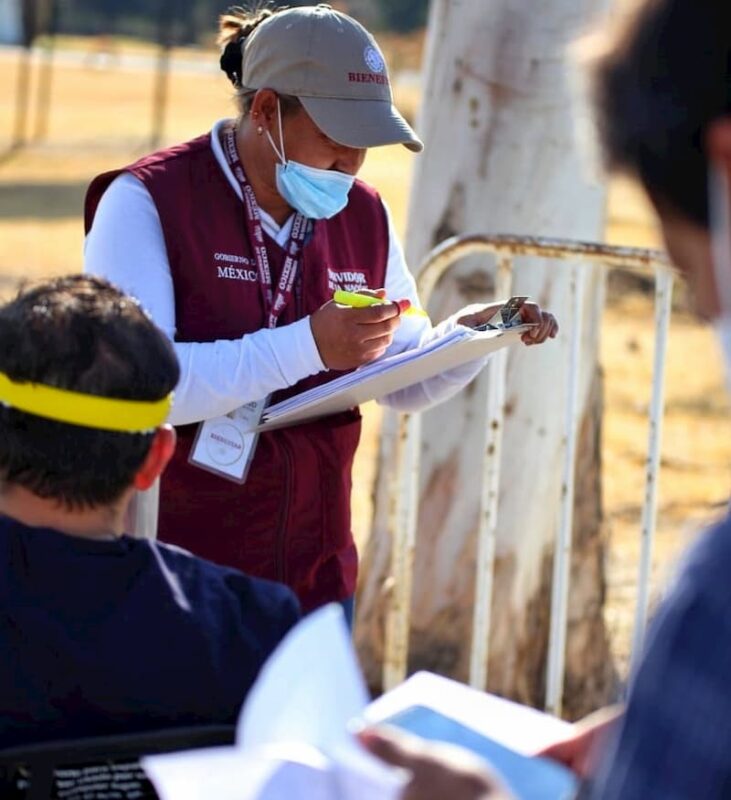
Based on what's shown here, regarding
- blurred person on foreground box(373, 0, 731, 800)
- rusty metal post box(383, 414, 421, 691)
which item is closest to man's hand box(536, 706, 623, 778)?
blurred person on foreground box(373, 0, 731, 800)

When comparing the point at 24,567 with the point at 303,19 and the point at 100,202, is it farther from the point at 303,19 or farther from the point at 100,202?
the point at 303,19

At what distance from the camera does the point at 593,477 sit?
5.07 m

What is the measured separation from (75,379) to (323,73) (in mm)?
1190

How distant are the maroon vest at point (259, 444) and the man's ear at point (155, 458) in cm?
87

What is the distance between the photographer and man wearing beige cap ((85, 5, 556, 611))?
9.34 feet

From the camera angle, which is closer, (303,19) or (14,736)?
(14,736)

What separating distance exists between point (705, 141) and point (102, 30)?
56158mm

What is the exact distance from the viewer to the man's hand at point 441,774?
1311mm

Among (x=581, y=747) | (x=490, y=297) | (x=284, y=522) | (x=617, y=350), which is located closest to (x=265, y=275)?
(x=284, y=522)

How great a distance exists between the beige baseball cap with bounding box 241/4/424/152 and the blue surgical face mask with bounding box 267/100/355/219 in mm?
72

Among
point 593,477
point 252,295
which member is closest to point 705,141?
point 252,295

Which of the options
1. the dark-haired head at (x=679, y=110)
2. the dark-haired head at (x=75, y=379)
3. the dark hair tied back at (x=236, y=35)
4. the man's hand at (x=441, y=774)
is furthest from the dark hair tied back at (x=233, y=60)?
the man's hand at (x=441, y=774)

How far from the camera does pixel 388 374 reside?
2768 mm

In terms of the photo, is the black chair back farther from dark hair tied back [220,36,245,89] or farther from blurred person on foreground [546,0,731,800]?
dark hair tied back [220,36,245,89]
